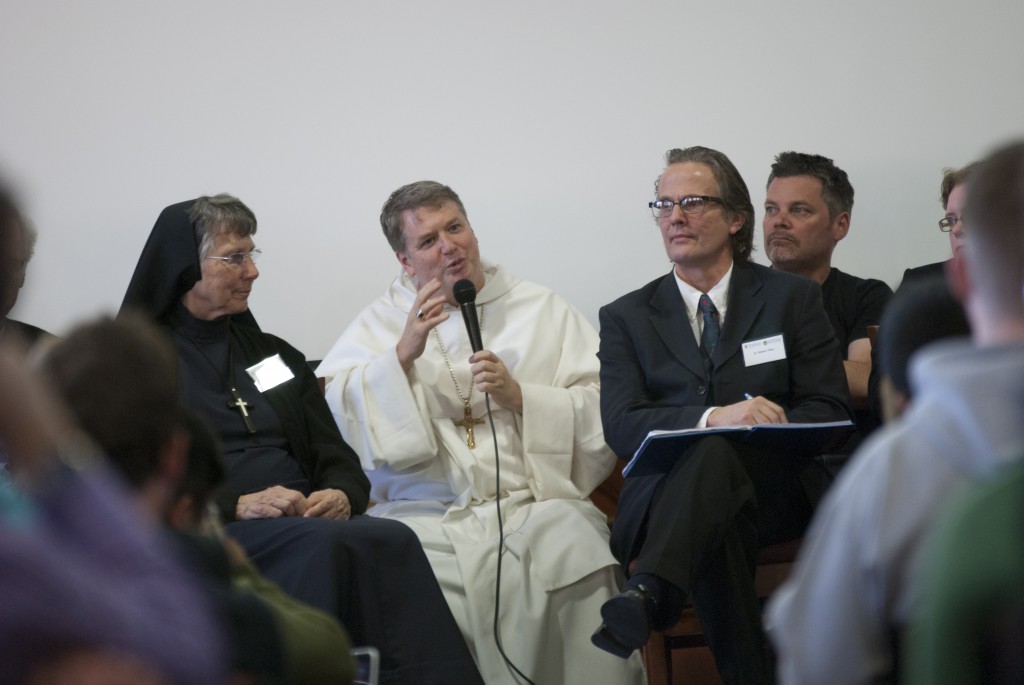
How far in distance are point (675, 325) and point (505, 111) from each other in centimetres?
154

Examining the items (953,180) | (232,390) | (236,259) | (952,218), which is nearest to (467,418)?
(232,390)

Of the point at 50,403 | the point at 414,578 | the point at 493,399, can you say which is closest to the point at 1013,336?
Result: the point at 50,403

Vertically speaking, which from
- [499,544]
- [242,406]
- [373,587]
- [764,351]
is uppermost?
[242,406]

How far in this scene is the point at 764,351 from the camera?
4160 millimetres

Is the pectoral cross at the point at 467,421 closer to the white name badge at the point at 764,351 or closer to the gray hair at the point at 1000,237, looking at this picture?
the white name badge at the point at 764,351

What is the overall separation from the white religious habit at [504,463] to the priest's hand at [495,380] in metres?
0.05

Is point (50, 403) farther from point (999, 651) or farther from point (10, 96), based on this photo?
point (10, 96)

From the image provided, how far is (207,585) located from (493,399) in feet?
9.33

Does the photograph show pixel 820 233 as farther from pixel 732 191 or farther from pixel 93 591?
pixel 93 591

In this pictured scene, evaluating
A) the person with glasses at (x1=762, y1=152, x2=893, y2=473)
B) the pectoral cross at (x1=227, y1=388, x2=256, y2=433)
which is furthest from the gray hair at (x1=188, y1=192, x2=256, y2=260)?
the person with glasses at (x1=762, y1=152, x2=893, y2=473)

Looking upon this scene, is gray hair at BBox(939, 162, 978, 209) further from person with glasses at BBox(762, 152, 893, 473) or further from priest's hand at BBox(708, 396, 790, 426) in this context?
priest's hand at BBox(708, 396, 790, 426)

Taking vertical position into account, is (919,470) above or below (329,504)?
above

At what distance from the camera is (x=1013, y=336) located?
1.70 metres

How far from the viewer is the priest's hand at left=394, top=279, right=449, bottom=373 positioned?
14.5 feet
